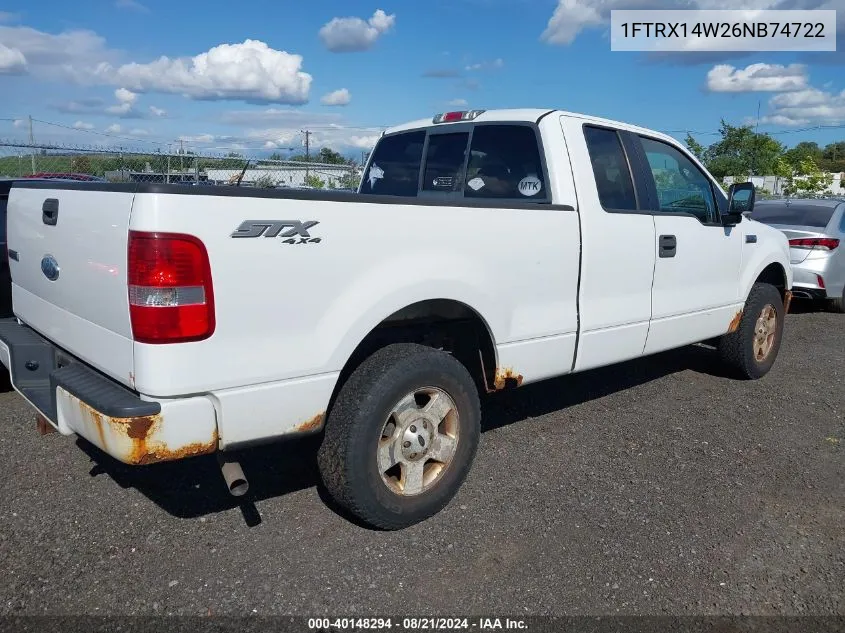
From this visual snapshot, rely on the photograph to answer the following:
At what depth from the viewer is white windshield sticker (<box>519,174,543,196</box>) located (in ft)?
13.6

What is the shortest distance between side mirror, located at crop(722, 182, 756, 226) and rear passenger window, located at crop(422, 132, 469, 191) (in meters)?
2.08

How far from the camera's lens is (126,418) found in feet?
8.39

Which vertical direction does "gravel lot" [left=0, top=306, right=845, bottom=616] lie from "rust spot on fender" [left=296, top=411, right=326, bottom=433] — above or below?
below

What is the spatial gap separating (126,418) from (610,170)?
10.4 feet

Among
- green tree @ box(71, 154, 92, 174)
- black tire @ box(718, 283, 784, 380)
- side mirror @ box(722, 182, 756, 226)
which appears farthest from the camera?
green tree @ box(71, 154, 92, 174)

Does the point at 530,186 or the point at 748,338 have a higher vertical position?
the point at 530,186

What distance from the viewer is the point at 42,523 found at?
334 cm

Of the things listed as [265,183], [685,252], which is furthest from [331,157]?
[685,252]

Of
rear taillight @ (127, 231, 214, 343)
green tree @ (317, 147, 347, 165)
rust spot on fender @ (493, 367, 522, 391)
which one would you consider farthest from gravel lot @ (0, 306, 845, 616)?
green tree @ (317, 147, 347, 165)

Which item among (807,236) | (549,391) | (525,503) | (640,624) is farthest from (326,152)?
(640,624)

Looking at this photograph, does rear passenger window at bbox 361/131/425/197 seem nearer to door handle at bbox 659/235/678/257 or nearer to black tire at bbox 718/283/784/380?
door handle at bbox 659/235/678/257

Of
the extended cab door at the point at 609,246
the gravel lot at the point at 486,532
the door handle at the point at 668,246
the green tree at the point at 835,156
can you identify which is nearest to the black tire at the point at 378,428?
the gravel lot at the point at 486,532

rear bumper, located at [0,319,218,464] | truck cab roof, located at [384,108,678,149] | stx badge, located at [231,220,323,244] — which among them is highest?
truck cab roof, located at [384,108,678,149]

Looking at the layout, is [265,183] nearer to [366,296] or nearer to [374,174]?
[374,174]
